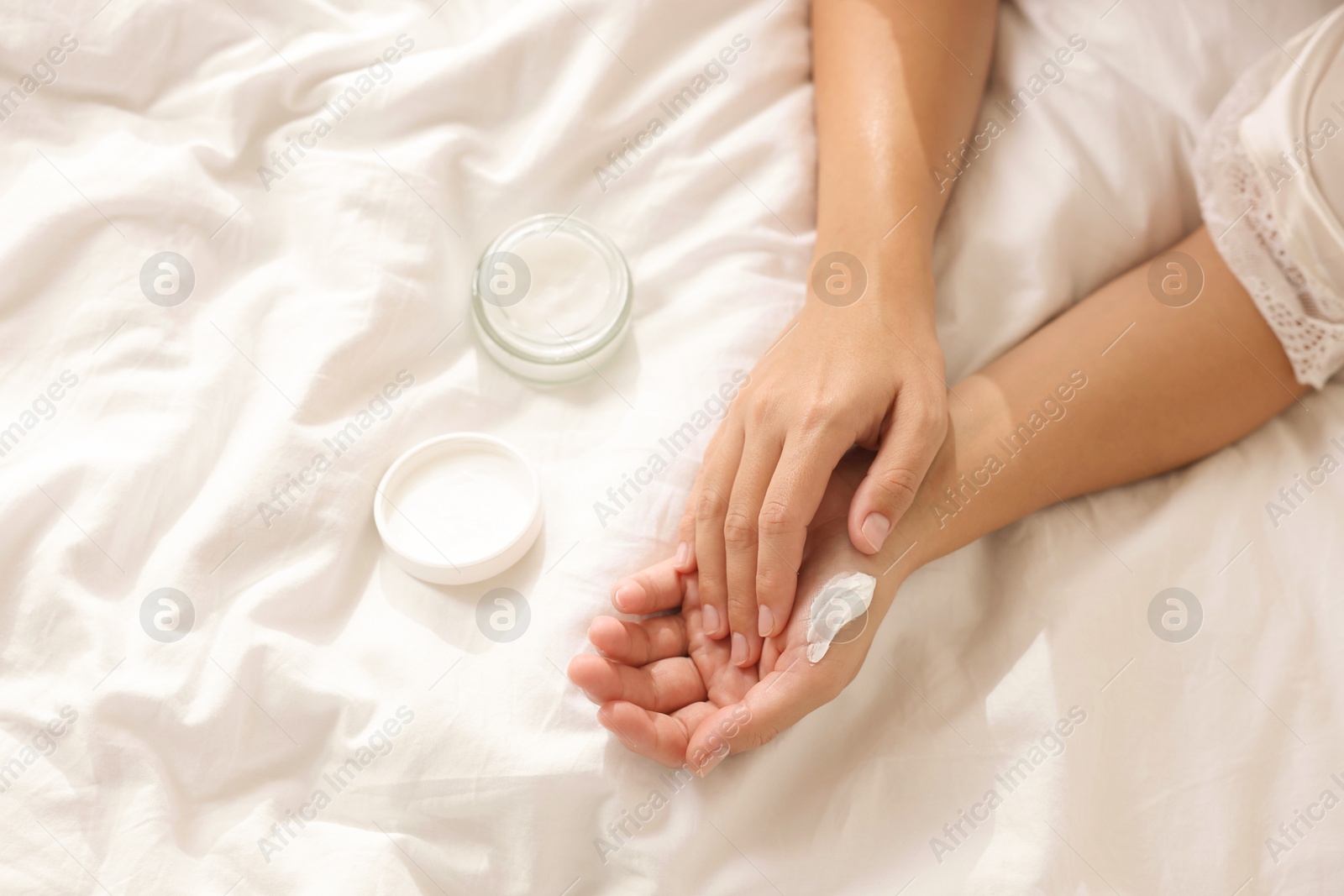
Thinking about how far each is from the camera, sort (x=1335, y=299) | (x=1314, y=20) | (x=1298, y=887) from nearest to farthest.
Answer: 1. (x=1298, y=887)
2. (x=1335, y=299)
3. (x=1314, y=20)

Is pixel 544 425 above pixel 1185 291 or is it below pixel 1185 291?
above

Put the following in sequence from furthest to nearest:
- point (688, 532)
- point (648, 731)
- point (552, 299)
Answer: point (552, 299) < point (688, 532) < point (648, 731)

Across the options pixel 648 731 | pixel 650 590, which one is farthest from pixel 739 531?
pixel 648 731

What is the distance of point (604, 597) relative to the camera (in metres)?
0.98

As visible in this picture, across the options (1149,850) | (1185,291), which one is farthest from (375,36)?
(1149,850)

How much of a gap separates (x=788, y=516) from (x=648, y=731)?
26 centimetres

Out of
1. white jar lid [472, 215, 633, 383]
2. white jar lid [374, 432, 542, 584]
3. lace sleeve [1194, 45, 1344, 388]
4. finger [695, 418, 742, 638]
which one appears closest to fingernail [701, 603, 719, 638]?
finger [695, 418, 742, 638]

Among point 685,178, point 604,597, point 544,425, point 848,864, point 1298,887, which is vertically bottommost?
point 1298,887

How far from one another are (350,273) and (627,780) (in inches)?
25.9

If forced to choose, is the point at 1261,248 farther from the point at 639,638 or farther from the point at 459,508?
the point at 459,508

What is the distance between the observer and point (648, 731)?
2.93 feet

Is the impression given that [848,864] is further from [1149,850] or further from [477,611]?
[477,611]

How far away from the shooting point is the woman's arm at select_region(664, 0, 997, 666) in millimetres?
962

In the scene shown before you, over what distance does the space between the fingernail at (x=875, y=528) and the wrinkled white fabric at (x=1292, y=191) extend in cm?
54
